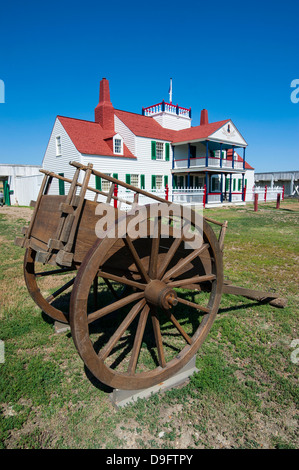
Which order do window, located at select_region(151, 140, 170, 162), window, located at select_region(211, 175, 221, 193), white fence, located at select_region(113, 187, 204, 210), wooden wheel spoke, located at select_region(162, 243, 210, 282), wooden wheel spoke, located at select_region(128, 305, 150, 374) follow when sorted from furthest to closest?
window, located at select_region(211, 175, 221, 193)
window, located at select_region(151, 140, 170, 162)
white fence, located at select_region(113, 187, 204, 210)
wooden wheel spoke, located at select_region(162, 243, 210, 282)
wooden wheel spoke, located at select_region(128, 305, 150, 374)

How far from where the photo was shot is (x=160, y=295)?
101 inches

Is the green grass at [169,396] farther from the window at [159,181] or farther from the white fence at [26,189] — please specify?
the white fence at [26,189]

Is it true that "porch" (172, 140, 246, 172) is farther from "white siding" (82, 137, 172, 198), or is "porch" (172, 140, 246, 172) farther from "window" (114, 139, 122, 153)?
"window" (114, 139, 122, 153)

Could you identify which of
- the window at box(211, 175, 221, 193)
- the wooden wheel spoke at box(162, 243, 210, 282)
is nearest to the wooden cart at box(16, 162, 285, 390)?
the wooden wheel spoke at box(162, 243, 210, 282)

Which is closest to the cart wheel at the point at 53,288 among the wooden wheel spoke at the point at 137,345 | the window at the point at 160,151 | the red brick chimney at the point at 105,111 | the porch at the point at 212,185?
the wooden wheel spoke at the point at 137,345

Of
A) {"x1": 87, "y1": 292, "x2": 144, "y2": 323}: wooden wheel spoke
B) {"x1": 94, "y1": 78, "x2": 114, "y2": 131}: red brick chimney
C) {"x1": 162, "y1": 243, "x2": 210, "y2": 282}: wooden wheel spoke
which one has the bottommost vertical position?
{"x1": 87, "y1": 292, "x2": 144, "y2": 323}: wooden wheel spoke

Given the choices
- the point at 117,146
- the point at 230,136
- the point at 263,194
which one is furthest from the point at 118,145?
the point at 263,194

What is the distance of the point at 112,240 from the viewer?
85.1 inches

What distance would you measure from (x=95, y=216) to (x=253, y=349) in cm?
246

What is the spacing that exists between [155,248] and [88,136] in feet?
64.2

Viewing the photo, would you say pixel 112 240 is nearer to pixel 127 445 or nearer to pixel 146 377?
pixel 146 377

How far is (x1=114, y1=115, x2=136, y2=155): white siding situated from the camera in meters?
21.8
